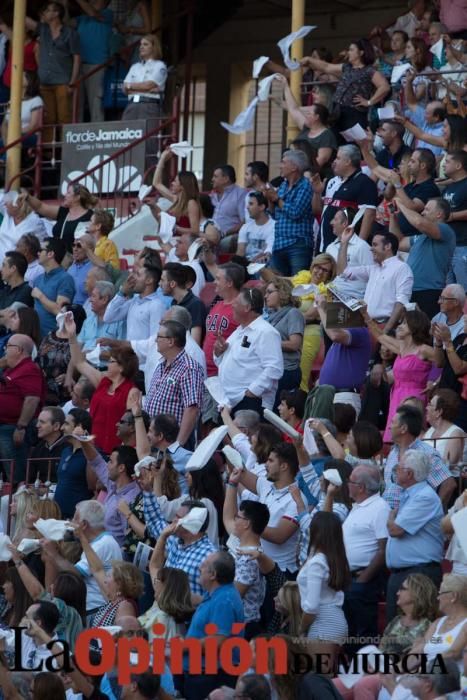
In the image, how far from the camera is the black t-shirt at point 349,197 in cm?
1576

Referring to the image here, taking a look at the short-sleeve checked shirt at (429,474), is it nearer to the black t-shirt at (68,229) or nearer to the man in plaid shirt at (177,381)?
the man in plaid shirt at (177,381)

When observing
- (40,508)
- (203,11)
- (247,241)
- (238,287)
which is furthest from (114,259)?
(203,11)

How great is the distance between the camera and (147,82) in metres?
19.6

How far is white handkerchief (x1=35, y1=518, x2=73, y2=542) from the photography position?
11.9 metres

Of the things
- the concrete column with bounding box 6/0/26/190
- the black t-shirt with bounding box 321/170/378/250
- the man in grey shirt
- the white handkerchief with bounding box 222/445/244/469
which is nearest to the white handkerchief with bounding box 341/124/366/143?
the black t-shirt with bounding box 321/170/378/250

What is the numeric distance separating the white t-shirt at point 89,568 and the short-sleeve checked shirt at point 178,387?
155 centimetres

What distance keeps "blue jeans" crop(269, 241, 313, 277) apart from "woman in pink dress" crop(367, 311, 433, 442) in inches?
108

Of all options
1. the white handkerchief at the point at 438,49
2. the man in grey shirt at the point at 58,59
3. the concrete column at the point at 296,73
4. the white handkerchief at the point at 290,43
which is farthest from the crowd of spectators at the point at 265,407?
the man in grey shirt at the point at 58,59

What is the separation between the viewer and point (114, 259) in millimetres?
16969

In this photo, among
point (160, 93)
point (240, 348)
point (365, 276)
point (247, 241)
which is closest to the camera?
point (240, 348)

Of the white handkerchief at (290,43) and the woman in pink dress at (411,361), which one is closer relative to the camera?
the woman in pink dress at (411,361)

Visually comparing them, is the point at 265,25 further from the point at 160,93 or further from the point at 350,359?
the point at 350,359

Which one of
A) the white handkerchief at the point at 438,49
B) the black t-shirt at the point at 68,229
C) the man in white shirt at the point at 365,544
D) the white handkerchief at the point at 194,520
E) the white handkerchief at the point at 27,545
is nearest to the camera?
the man in white shirt at the point at 365,544

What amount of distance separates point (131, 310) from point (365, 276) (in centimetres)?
192
